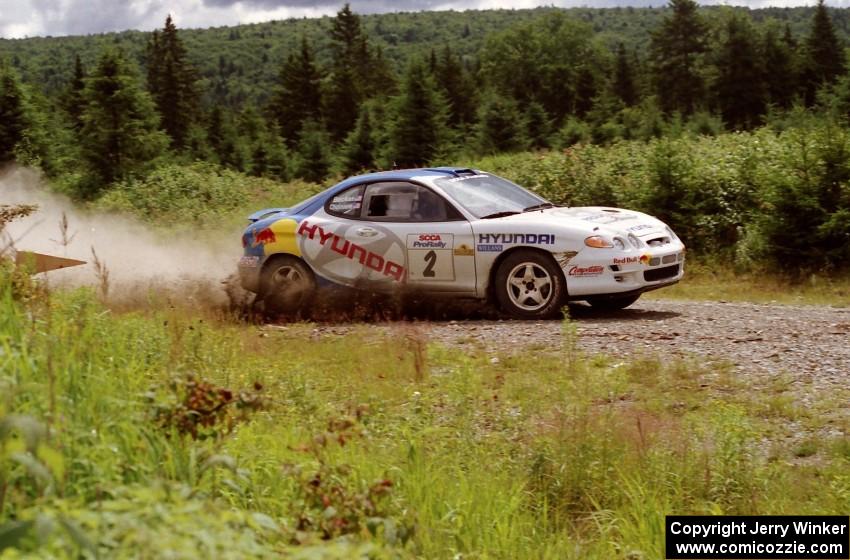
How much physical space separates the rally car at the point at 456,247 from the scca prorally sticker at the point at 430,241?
11 mm

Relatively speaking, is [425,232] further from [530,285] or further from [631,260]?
[631,260]

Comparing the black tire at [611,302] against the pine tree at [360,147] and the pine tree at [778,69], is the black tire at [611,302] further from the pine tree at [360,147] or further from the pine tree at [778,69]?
the pine tree at [778,69]

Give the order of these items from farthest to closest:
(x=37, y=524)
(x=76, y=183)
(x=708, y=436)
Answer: (x=76, y=183) → (x=708, y=436) → (x=37, y=524)

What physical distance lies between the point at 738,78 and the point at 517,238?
212 feet

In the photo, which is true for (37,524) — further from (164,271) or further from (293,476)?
(164,271)

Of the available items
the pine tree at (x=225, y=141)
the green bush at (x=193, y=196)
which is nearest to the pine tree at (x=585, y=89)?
the pine tree at (x=225, y=141)

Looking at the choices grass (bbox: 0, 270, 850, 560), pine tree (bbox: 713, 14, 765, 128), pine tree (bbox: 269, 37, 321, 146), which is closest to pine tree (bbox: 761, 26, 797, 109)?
pine tree (bbox: 713, 14, 765, 128)

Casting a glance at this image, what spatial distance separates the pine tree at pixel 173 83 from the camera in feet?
243

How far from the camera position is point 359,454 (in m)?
5.70

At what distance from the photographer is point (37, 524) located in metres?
2.95

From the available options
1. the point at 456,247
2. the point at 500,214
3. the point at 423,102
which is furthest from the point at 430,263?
the point at 423,102

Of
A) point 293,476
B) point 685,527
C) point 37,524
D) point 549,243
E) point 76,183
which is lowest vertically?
point 685,527

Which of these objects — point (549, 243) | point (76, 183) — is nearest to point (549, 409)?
point (549, 243)

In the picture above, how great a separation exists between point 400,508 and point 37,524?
7.47ft
